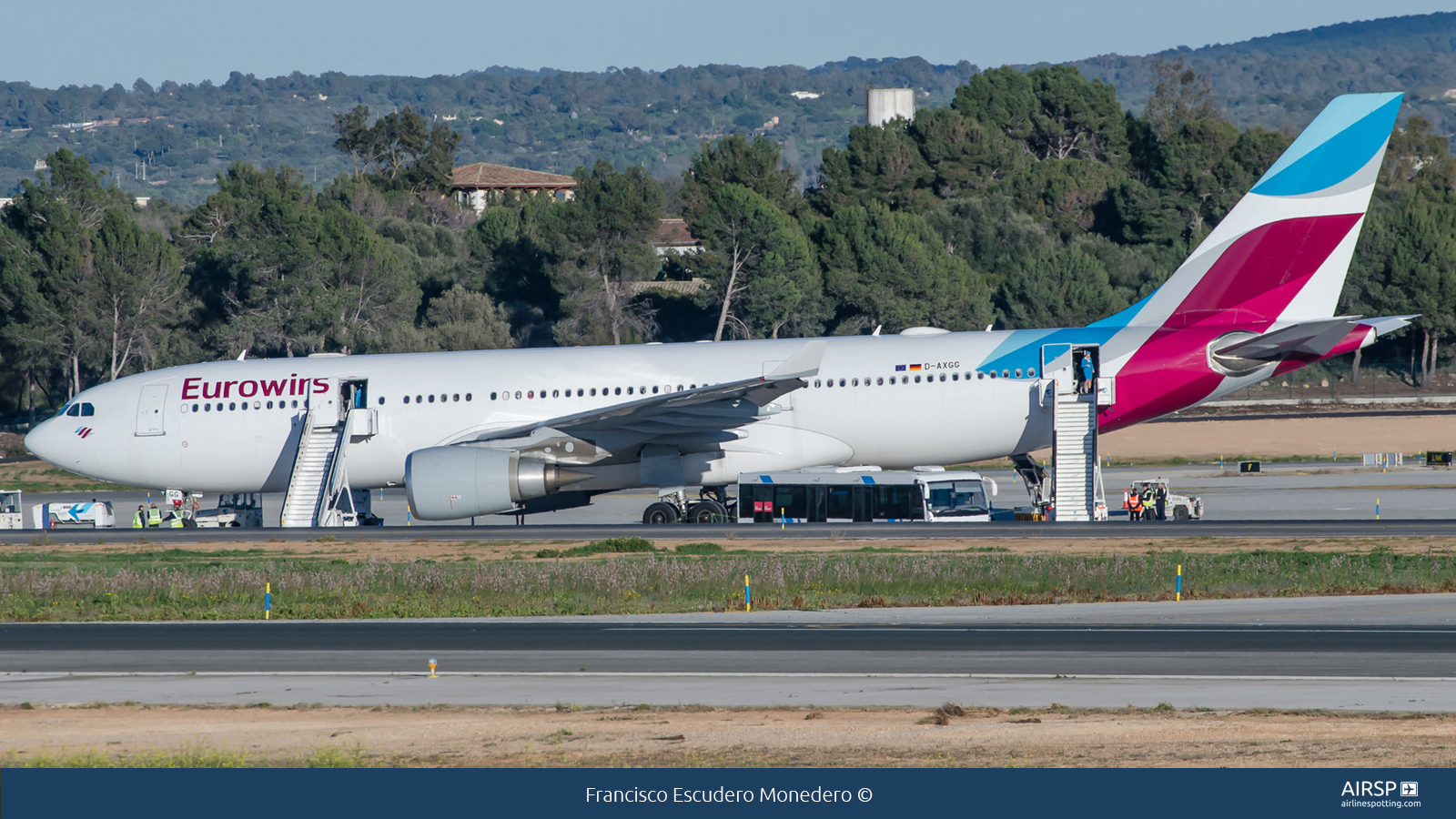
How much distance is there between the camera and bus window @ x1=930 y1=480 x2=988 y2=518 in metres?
33.4

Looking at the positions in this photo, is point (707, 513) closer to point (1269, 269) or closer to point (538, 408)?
point (538, 408)

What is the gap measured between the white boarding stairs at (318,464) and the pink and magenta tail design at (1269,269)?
18.1 meters

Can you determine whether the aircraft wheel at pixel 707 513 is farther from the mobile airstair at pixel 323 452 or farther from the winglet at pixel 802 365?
the mobile airstair at pixel 323 452

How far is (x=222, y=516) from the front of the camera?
38.0 metres

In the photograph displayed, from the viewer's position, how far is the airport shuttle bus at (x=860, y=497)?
33.4 metres

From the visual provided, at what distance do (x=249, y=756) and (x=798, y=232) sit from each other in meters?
68.5

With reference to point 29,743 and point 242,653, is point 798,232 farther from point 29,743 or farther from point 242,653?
point 29,743

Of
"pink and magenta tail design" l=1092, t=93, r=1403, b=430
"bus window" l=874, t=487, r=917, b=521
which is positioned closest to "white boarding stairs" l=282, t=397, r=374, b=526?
"bus window" l=874, t=487, r=917, b=521

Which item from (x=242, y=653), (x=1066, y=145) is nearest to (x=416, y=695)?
(x=242, y=653)

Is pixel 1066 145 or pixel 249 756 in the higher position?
pixel 1066 145

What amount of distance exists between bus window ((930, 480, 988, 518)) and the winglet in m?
4.41

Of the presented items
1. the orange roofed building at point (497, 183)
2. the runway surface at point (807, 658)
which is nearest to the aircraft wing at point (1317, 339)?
the runway surface at point (807, 658)

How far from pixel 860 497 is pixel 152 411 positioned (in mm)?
17300

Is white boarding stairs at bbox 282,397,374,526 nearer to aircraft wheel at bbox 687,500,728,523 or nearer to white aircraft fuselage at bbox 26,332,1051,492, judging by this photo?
white aircraft fuselage at bbox 26,332,1051,492
